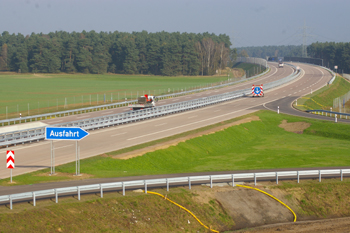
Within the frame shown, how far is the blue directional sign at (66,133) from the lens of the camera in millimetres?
29531

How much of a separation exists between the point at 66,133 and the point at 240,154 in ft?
66.4

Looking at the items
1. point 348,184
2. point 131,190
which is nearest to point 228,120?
point 348,184

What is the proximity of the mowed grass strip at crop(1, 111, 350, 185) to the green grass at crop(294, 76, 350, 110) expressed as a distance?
19234mm

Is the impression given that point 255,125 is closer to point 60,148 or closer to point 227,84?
point 60,148

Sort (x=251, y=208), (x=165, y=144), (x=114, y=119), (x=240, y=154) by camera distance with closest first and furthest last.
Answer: (x=251, y=208) → (x=165, y=144) → (x=240, y=154) → (x=114, y=119)

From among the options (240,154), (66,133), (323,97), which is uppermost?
(66,133)

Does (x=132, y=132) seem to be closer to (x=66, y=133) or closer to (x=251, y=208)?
(x=66, y=133)

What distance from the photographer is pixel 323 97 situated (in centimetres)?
9400

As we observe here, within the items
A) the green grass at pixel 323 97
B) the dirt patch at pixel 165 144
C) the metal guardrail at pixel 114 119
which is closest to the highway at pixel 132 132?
the metal guardrail at pixel 114 119

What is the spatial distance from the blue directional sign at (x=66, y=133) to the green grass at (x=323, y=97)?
5162 centimetres

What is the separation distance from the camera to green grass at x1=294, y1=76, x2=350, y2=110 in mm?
80825

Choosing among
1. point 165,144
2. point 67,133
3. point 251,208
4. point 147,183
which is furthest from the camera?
point 165,144

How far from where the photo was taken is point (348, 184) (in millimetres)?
29125

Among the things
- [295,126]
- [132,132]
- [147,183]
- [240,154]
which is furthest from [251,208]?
[295,126]
